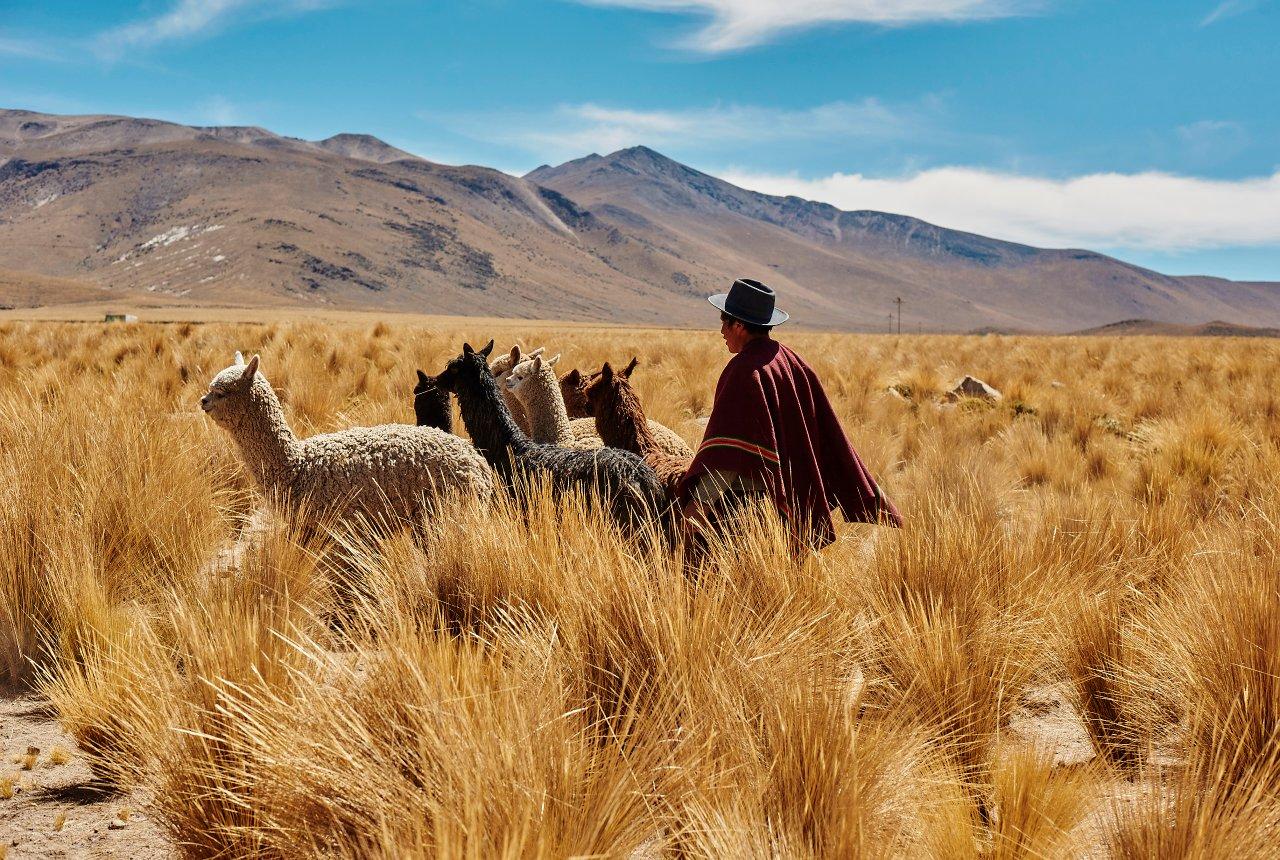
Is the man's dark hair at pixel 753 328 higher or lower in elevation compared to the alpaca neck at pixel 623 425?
higher

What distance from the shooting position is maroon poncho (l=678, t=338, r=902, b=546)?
3.41m

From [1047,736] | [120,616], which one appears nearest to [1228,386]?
[1047,736]

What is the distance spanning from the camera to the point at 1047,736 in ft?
8.59

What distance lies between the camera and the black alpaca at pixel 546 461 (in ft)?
12.5

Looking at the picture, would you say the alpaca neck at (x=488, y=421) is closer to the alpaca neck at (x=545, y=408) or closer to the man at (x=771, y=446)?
the alpaca neck at (x=545, y=408)

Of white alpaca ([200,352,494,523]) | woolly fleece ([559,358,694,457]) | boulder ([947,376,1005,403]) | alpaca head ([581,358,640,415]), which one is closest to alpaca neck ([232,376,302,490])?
white alpaca ([200,352,494,523])

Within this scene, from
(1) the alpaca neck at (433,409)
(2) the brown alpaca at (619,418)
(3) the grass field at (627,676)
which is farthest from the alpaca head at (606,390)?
(3) the grass field at (627,676)

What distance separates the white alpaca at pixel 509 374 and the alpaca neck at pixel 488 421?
0.43 metres

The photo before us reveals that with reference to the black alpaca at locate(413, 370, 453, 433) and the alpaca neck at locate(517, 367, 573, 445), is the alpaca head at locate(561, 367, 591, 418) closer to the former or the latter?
the alpaca neck at locate(517, 367, 573, 445)

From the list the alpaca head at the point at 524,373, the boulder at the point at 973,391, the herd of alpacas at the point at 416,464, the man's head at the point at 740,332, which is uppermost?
the man's head at the point at 740,332

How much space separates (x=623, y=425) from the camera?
4699 mm

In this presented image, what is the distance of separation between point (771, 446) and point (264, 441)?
91.5 inches

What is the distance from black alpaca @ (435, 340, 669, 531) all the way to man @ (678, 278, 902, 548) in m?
0.24

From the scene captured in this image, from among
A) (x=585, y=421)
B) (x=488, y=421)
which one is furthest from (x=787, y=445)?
(x=585, y=421)
